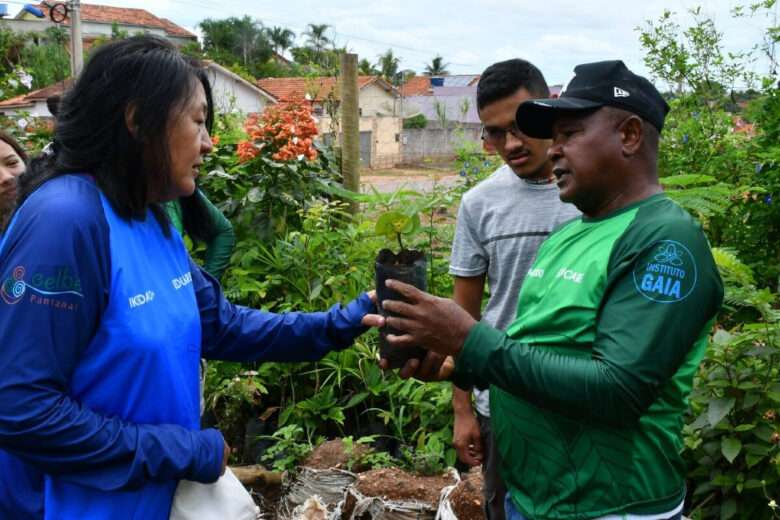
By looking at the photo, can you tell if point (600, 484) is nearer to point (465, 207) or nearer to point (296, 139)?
point (465, 207)

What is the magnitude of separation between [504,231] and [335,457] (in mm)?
1919

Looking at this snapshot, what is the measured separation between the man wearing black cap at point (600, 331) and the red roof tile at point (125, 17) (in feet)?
223

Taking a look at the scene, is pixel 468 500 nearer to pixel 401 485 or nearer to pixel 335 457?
pixel 401 485

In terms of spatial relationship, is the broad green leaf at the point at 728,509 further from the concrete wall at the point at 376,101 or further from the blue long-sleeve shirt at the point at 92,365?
the concrete wall at the point at 376,101

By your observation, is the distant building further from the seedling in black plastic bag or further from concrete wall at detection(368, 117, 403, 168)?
the seedling in black plastic bag

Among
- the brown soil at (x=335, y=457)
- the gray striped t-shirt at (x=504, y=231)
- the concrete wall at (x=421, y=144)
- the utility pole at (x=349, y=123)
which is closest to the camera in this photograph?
the gray striped t-shirt at (x=504, y=231)

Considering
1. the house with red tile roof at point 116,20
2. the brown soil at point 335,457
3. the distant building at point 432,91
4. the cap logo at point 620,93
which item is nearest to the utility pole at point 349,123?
the brown soil at point 335,457

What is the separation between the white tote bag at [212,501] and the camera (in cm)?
176

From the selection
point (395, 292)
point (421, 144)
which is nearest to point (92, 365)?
point (395, 292)

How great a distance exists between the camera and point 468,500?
3.30 meters

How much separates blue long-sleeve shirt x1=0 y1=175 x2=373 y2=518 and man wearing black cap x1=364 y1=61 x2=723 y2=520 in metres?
0.49

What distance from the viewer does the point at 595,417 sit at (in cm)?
154

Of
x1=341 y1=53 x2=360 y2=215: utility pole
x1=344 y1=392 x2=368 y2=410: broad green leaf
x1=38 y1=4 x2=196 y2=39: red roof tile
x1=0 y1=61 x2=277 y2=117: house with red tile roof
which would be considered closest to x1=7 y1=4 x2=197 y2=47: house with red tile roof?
x1=38 y1=4 x2=196 y2=39: red roof tile

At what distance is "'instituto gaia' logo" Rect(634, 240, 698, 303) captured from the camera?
1487mm
